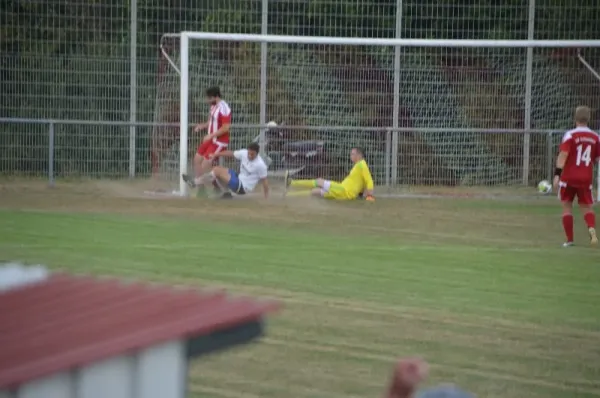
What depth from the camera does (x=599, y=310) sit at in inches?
454

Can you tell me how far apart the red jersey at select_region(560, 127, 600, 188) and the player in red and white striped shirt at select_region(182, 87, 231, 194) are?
287 inches

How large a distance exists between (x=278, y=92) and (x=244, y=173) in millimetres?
2904

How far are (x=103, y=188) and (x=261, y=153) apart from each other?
288cm

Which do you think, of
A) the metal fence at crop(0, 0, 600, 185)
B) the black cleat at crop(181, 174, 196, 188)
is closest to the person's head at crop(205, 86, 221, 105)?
the black cleat at crop(181, 174, 196, 188)

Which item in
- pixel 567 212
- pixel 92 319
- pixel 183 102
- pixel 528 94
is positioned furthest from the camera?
pixel 528 94

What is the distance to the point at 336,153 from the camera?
2462cm

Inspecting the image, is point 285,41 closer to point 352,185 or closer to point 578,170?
point 352,185

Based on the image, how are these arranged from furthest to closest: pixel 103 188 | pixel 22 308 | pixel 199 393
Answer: pixel 103 188
pixel 199 393
pixel 22 308

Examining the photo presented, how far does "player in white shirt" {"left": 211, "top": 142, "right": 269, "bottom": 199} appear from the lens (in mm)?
21969

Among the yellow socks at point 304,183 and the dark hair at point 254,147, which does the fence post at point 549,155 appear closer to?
the yellow socks at point 304,183

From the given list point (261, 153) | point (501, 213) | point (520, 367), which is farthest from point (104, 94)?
point (520, 367)

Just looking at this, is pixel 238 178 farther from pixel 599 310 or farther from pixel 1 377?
pixel 1 377

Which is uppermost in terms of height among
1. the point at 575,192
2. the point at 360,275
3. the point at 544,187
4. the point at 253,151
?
the point at 253,151

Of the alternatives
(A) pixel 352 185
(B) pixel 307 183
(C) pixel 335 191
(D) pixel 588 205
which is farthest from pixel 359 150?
(D) pixel 588 205
